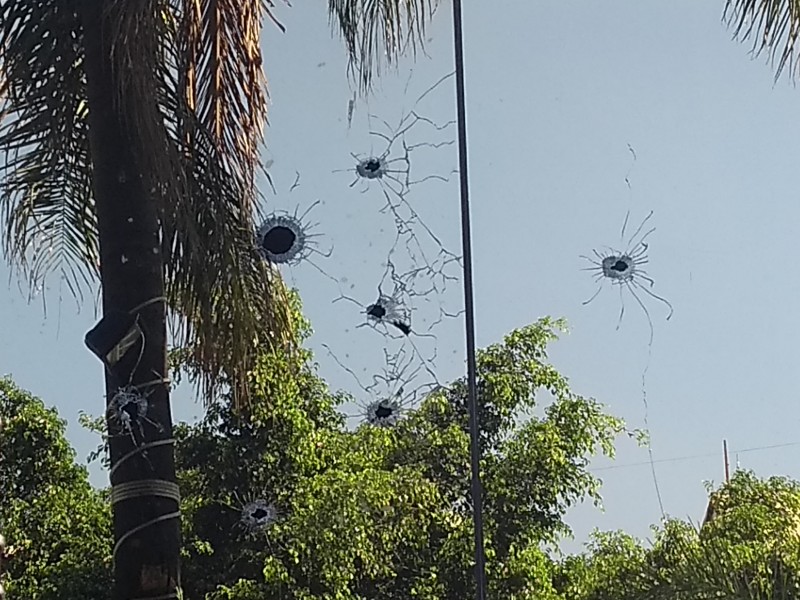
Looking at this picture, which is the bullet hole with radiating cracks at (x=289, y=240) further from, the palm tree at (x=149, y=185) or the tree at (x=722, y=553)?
the tree at (x=722, y=553)

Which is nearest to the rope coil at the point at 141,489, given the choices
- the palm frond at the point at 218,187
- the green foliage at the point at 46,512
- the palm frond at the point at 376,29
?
the palm frond at the point at 218,187

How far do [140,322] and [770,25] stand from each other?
1062mm

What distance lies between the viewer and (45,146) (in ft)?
7.18

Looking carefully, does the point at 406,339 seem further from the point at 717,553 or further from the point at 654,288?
the point at 717,553

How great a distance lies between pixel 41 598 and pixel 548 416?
3.93 ft

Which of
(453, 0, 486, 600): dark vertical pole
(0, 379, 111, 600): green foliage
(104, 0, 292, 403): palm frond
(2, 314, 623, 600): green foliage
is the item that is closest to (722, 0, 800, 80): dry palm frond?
(453, 0, 486, 600): dark vertical pole

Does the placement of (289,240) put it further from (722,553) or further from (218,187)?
(722,553)

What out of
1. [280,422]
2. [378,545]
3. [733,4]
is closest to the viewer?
[733,4]

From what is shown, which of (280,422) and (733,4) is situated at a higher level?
(733,4)

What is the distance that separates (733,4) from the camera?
6.01 feet

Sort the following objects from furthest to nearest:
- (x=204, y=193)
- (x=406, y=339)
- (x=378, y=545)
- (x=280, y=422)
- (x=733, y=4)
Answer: (x=280, y=422) < (x=378, y=545) < (x=204, y=193) < (x=406, y=339) < (x=733, y=4)

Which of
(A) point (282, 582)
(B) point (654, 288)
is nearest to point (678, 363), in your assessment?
(B) point (654, 288)

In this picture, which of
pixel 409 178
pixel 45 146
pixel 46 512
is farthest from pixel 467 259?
pixel 46 512

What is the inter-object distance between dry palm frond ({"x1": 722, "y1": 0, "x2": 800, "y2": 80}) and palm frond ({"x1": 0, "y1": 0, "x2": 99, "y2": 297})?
108cm
